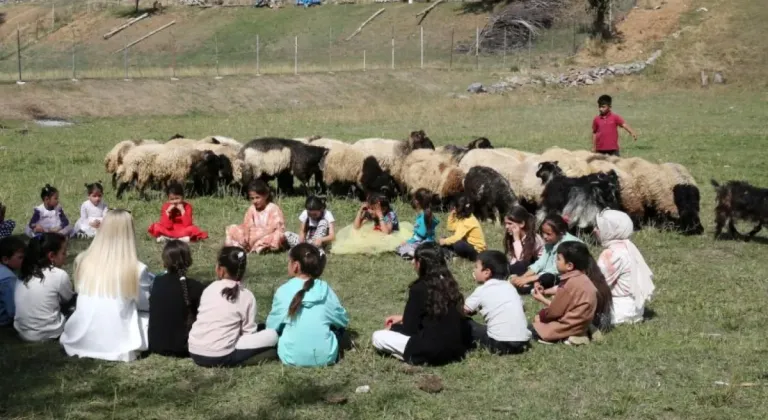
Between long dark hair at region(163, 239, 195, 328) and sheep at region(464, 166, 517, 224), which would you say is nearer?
long dark hair at region(163, 239, 195, 328)

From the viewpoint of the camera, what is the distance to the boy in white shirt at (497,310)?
24.4 ft

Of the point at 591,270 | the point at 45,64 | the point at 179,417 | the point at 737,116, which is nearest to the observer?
the point at 179,417

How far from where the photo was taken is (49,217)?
1185cm

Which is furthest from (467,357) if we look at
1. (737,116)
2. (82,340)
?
(737,116)

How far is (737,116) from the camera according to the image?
2973 cm

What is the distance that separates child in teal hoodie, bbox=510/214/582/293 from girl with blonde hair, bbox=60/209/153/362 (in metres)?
3.82

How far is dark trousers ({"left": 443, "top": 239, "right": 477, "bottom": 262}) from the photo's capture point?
36.3 feet

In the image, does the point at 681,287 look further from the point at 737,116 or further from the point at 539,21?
the point at 539,21

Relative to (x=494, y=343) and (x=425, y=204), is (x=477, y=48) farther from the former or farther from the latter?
(x=494, y=343)

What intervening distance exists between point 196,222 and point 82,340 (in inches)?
245

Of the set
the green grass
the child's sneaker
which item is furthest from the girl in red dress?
the child's sneaker

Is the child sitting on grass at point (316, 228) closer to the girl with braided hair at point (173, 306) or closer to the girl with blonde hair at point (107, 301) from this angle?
the girl with braided hair at point (173, 306)

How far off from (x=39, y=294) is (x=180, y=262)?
4.43 ft

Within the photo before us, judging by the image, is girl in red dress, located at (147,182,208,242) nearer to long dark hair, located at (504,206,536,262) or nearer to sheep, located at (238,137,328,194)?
sheep, located at (238,137,328,194)
